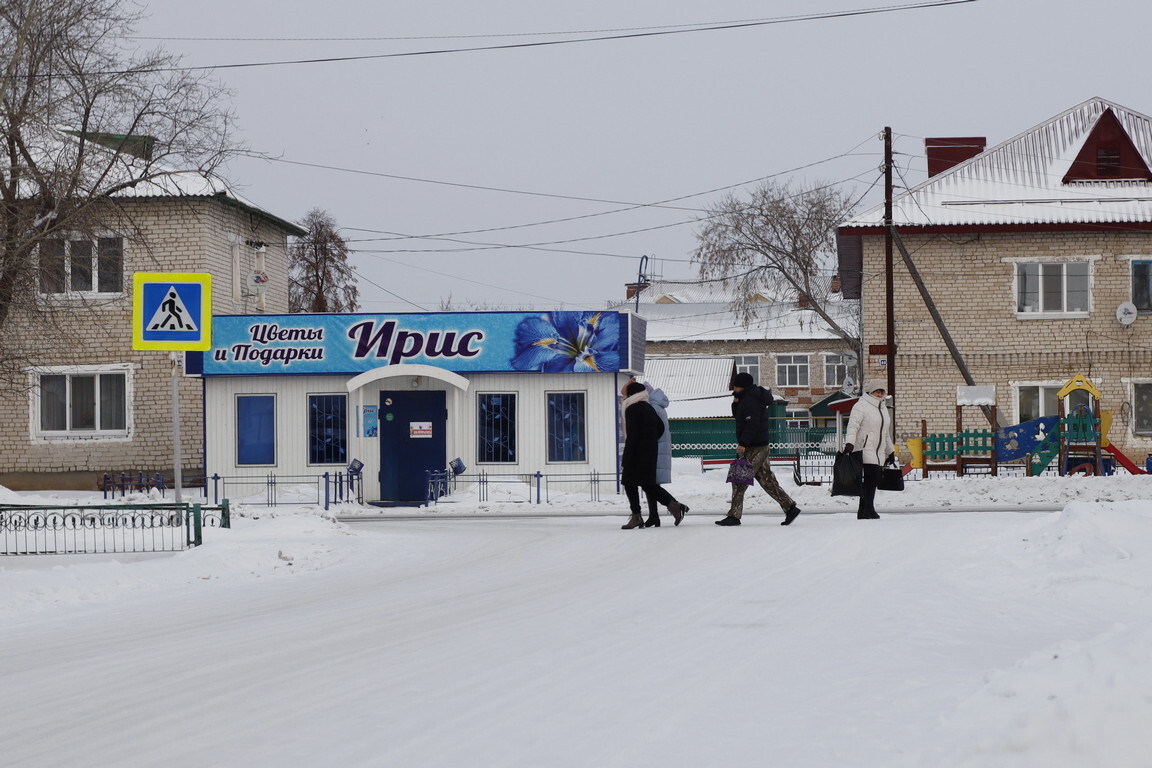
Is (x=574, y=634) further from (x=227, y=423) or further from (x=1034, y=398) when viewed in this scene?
(x=1034, y=398)

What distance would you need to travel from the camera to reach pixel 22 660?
7.62 metres

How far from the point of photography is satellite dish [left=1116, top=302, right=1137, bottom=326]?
3356 centimetres

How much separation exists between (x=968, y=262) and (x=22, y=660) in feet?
99.2

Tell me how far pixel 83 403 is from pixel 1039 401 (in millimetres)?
23497

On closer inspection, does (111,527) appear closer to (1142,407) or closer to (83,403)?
(83,403)

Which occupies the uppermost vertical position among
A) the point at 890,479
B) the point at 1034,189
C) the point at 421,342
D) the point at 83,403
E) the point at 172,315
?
the point at 1034,189

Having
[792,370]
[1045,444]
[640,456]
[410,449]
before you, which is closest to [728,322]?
[792,370]

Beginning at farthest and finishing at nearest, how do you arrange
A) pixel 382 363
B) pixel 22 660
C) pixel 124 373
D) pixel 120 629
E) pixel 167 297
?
pixel 124 373
pixel 382 363
pixel 167 297
pixel 120 629
pixel 22 660

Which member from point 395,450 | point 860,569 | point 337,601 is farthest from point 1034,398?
point 337,601

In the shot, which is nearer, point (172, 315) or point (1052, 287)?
point (172, 315)

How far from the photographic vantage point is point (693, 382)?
70562 millimetres

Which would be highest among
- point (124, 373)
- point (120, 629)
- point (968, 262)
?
point (968, 262)

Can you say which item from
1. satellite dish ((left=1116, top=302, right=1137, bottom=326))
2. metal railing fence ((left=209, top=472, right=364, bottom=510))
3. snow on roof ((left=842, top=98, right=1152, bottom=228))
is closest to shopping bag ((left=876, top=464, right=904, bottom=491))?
metal railing fence ((left=209, top=472, right=364, bottom=510))

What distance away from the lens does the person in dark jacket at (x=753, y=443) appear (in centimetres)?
1571
